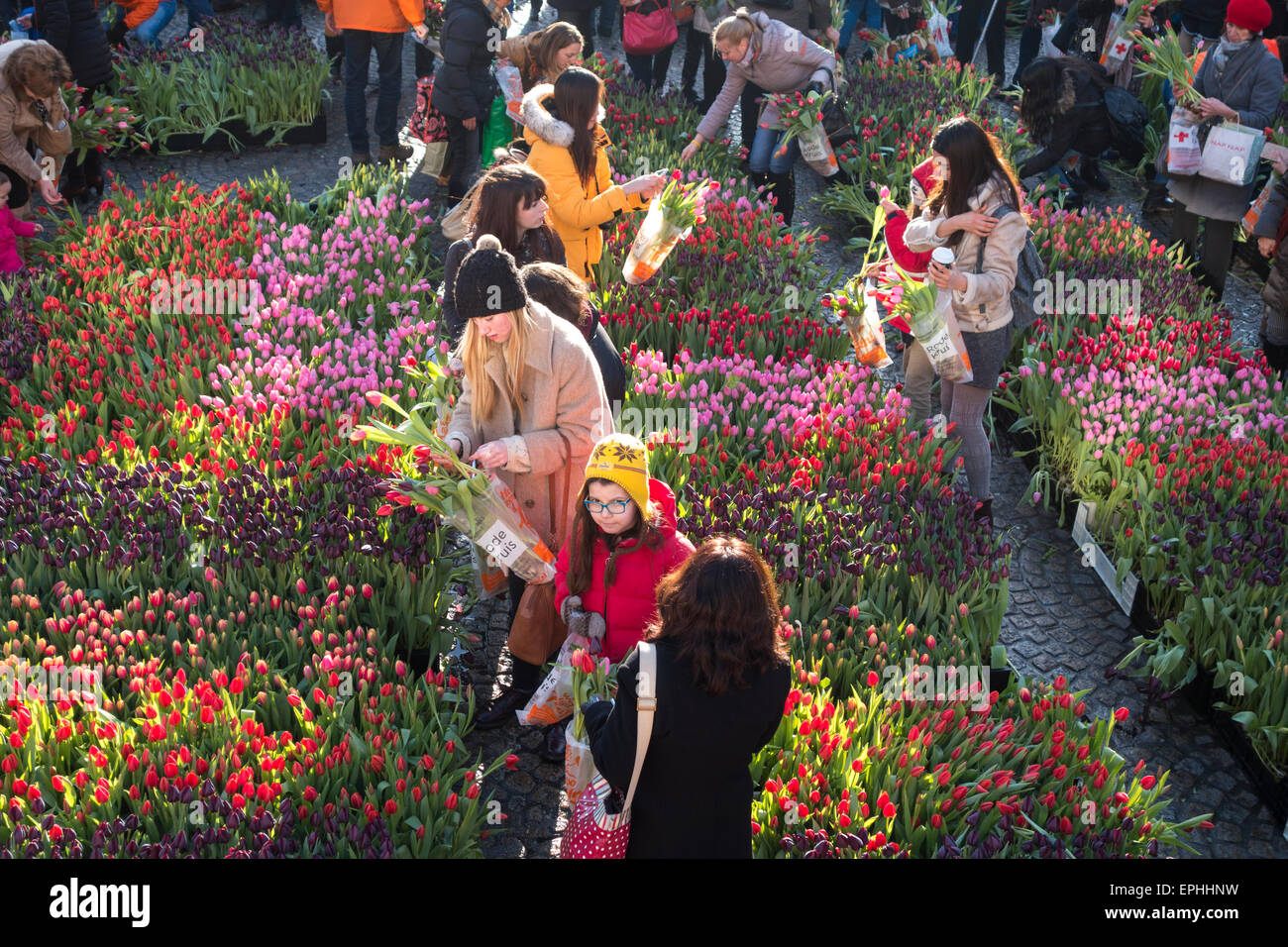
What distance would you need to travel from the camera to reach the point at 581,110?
5805mm

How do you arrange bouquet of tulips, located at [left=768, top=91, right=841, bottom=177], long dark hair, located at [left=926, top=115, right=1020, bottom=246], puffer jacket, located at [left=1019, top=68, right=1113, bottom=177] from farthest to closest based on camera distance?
puffer jacket, located at [left=1019, top=68, right=1113, bottom=177]
bouquet of tulips, located at [left=768, top=91, right=841, bottom=177]
long dark hair, located at [left=926, top=115, right=1020, bottom=246]

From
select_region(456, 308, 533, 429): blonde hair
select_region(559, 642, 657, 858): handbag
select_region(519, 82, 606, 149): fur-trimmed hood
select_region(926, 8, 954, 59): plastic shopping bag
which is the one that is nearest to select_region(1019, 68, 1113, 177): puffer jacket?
select_region(926, 8, 954, 59): plastic shopping bag

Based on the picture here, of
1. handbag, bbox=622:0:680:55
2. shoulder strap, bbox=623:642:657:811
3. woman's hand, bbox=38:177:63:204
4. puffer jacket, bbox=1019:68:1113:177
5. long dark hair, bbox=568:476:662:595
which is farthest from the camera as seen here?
handbag, bbox=622:0:680:55

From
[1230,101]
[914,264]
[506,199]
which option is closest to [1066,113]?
[1230,101]

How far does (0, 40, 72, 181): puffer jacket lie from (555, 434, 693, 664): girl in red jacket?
17.4 ft

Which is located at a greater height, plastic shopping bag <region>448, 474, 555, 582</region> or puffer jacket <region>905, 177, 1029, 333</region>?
puffer jacket <region>905, 177, 1029, 333</region>

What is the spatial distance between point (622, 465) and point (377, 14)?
5909mm

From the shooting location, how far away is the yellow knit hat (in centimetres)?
356

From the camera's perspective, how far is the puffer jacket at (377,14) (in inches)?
324

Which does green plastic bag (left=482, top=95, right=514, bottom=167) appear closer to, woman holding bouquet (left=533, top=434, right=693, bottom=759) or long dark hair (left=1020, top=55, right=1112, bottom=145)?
long dark hair (left=1020, top=55, right=1112, bottom=145)

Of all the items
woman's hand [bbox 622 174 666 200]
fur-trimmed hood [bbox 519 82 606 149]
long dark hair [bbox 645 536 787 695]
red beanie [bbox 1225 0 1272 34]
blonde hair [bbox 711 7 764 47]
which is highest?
red beanie [bbox 1225 0 1272 34]

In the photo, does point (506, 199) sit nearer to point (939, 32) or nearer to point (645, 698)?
point (645, 698)

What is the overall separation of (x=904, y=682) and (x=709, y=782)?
1.34 m
